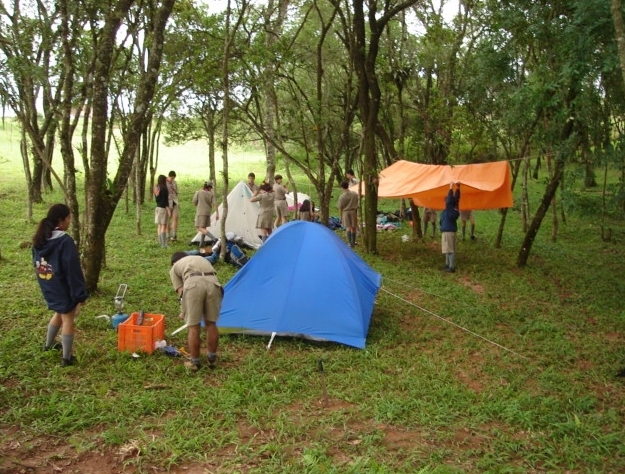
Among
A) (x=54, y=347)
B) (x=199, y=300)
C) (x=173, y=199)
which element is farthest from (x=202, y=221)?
(x=199, y=300)

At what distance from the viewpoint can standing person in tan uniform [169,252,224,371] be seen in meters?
5.41

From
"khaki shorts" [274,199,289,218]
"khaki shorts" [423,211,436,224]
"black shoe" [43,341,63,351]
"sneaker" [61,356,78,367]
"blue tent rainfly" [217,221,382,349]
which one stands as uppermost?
"khaki shorts" [274,199,289,218]

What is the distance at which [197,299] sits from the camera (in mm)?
5402

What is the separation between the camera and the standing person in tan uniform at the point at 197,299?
5406mm

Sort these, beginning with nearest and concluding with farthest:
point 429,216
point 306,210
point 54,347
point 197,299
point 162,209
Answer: point 197,299 → point 54,347 → point 162,209 → point 306,210 → point 429,216

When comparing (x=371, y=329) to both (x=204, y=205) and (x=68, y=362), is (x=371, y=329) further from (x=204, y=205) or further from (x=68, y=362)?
(x=204, y=205)

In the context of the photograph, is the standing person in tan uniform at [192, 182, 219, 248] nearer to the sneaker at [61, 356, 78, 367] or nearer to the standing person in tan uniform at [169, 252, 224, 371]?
the standing person in tan uniform at [169, 252, 224, 371]

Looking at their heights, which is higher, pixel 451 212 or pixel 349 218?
pixel 451 212

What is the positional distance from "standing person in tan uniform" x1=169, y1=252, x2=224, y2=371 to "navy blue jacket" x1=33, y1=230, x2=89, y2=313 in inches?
37.3

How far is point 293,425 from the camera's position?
14.9 feet

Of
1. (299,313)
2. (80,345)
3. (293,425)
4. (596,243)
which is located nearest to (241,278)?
(299,313)

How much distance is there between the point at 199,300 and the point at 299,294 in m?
1.52

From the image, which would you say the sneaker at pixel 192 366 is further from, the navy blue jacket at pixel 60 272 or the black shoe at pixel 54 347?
the black shoe at pixel 54 347

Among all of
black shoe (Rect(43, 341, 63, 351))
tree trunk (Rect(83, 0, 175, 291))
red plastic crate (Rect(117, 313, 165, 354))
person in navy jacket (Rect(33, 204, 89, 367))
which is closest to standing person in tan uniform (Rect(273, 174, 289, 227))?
tree trunk (Rect(83, 0, 175, 291))
